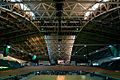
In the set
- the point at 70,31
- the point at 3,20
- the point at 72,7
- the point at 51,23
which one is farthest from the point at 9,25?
the point at 72,7

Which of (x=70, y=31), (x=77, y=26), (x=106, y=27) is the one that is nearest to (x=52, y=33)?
(x=70, y=31)

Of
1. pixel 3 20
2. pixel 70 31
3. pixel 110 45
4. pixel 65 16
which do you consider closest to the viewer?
pixel 65 16

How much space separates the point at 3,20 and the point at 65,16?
8035 millimetres

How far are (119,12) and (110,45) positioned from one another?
13404 mm

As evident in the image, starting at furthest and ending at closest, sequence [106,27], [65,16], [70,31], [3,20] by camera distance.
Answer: [70,31] → [106,27] → [3,20] → [65,16]

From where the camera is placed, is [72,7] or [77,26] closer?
[72,7]

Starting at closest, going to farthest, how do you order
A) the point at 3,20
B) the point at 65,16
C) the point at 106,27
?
1. the point at 65,16
2. the point at 3,20
3. the point at 106,27

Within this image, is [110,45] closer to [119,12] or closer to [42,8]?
[119,12]

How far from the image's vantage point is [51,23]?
1081 inches

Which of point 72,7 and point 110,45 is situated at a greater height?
point 72,7

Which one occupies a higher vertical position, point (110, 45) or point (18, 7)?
point (18, 7)

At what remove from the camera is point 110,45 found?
35.1 meters

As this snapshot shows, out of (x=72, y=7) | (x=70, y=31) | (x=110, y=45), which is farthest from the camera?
(x=110, y=45)

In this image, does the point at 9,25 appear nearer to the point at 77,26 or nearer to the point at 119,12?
the point at 77,26
